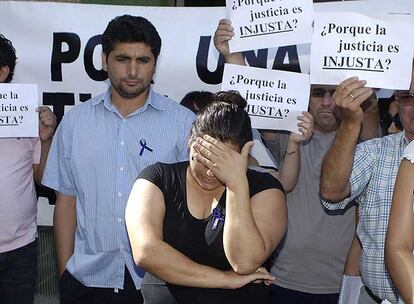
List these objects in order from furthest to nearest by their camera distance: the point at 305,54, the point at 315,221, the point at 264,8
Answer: the point at 305,54, the point at 315,221, the point at 264,8

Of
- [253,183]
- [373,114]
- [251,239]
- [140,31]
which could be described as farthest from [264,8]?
[251,239]

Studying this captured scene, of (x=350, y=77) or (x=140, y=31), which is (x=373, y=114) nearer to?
(x=350, y=77)

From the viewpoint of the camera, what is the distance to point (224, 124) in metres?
2.53

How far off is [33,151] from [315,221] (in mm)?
1476

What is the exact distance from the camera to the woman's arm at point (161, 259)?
251 cm

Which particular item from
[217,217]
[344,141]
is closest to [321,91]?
[344,141]

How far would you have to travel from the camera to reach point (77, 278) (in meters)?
3.51

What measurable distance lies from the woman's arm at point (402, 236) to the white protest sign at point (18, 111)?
74.0 inches

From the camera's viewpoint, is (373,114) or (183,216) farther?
(373,114)

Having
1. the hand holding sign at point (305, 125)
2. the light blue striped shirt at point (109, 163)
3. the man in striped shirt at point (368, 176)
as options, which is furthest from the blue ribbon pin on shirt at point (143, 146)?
the man in striped shirt at point (368, 176)

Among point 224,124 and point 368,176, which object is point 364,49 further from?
point 224,124

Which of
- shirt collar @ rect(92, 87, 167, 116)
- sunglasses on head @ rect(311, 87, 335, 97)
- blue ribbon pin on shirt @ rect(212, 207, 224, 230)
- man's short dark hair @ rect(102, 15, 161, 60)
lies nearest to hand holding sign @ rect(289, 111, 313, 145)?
sunglasses on head @ rect(311, 87, 335, 97)

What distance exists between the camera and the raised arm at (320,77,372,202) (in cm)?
290

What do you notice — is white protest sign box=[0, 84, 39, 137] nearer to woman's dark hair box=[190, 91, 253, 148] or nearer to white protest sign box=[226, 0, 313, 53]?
white protest sign box=[226, 0, 313, 53]
